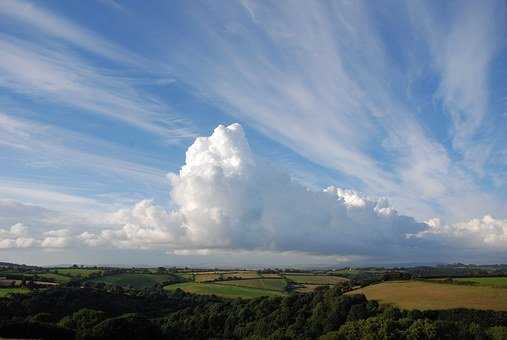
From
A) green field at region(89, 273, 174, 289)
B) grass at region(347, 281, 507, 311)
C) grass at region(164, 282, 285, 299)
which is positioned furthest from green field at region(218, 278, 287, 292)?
grass at region(347, 281, 507, 311)

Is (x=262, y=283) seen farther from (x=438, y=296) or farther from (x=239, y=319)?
(x=438, y=296)

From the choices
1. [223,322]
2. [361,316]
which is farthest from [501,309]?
[223,322]

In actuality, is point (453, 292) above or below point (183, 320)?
above

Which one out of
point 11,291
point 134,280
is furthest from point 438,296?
point 134,280

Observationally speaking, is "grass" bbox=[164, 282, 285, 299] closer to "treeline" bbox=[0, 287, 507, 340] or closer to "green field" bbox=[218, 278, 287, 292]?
"green field" bbox=[218, 278, 287, 292]

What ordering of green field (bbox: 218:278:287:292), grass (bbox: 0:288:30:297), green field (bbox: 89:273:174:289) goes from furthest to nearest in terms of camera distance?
green field (bbox: 89:273:174:289) → green field (bbox: 218:278:287:292) → grass (bbox: 0:288:30:297)

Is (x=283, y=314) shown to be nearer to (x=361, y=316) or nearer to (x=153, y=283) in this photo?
(x=361, y=316)

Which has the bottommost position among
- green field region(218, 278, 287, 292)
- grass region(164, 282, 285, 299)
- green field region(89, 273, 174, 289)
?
grass region(164, 282, 285, 299)
